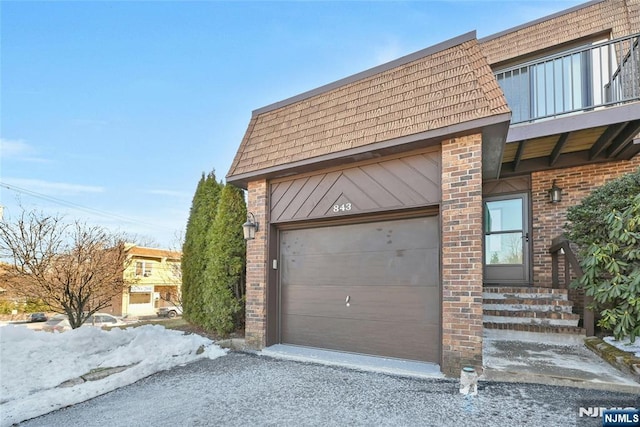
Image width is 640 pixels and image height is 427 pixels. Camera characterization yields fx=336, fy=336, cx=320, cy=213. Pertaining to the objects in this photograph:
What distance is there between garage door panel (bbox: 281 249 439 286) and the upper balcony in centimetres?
317

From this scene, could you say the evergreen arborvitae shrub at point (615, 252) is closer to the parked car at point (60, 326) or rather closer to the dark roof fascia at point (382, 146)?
the dark roof fascia at point (382, 146)

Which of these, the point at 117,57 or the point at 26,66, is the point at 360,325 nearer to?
the point at 117,57

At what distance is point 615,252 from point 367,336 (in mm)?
3400

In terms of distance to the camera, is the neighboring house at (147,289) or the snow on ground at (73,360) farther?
the neighboring house at (147,289)

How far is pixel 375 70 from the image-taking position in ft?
17.2

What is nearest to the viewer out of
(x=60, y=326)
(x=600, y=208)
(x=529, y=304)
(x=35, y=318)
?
(x=600, y=208)

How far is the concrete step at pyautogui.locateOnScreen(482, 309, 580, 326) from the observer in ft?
17.3

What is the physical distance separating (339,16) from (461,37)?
4.11 m

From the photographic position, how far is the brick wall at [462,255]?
3.86 meters

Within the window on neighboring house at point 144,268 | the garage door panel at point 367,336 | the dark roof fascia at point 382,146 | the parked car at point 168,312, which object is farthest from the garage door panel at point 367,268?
the window on neighboring house at point 144,268

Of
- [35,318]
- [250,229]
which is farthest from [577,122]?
[35,318]

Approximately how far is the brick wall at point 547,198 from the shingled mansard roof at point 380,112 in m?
4.01

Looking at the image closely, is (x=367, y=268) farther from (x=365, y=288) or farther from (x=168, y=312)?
(x=168, y=312)

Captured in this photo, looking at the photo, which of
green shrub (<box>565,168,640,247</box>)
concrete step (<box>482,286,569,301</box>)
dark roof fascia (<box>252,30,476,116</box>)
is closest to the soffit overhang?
green shrub (<box>565,168,640,247</box>)
